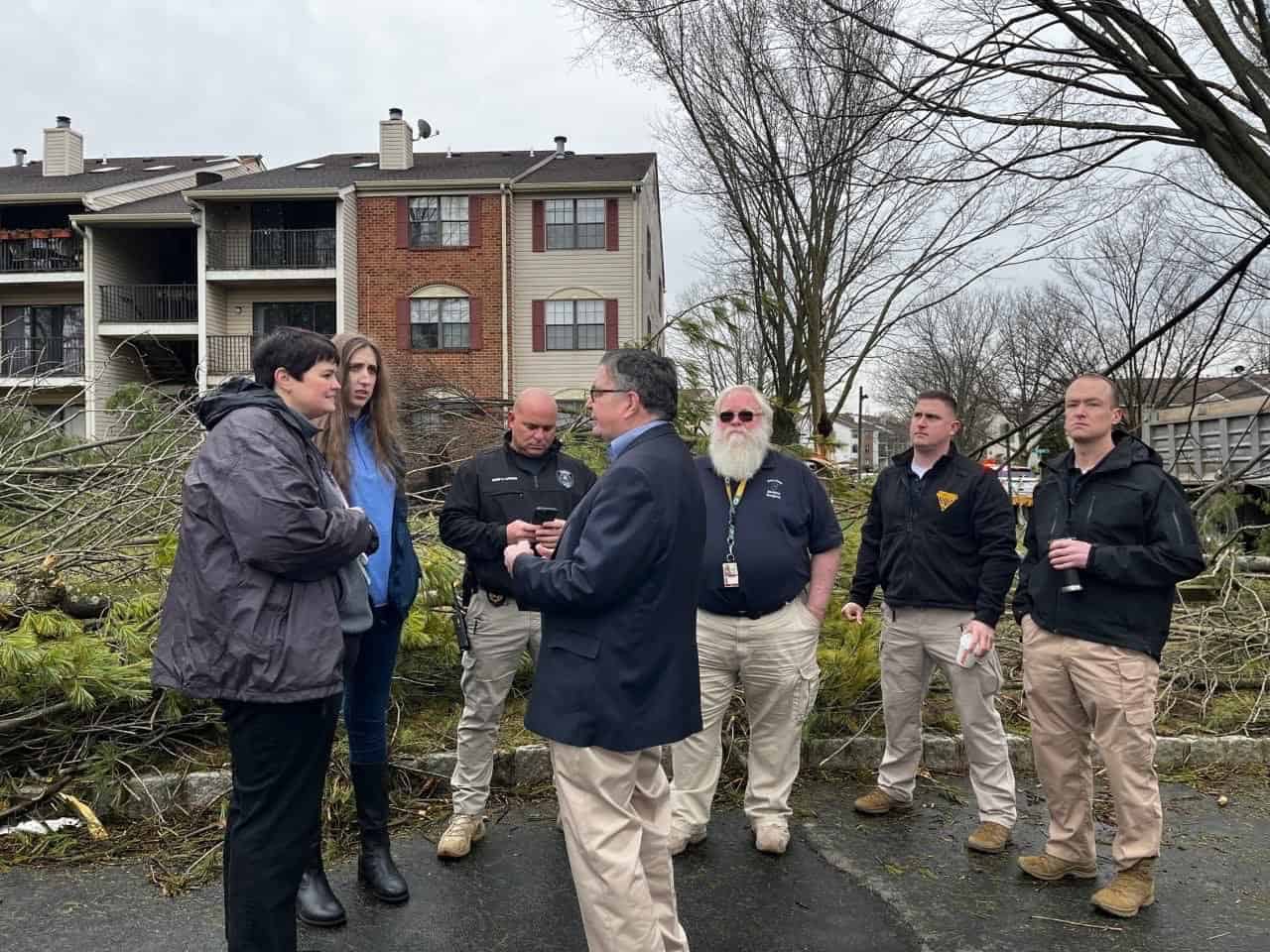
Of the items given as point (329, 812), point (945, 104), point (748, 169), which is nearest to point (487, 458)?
point (329, 812)

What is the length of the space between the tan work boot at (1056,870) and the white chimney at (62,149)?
38257 millimetres

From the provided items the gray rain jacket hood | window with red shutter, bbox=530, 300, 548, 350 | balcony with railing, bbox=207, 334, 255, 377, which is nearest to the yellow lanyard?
the gray rain jacket hood

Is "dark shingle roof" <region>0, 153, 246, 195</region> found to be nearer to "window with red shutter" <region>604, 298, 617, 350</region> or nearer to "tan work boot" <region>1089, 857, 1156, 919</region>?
"window with red shutter" <region>604, 298, 617, 350</region>

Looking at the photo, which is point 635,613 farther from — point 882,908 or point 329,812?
point 329,812

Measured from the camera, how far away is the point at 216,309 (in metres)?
29.0

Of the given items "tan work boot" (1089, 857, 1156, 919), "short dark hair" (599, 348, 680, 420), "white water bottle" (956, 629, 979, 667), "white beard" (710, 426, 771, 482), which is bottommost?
"tan work boot" (1089, 857, 1156, 919)

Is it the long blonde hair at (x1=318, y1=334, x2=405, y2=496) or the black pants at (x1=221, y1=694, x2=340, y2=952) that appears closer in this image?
the black pants at (x1=221, y1=694, x2=340, y2=952)

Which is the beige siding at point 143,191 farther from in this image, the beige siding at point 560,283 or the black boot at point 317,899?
the black boot at point 317,899

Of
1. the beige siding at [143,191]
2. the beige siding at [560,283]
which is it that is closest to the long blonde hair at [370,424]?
the beige siding at [560,283]

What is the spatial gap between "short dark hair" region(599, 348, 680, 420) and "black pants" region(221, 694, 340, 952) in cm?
139

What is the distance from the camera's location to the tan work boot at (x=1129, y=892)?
3.85 metres

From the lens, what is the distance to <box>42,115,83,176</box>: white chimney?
3316 centimetres

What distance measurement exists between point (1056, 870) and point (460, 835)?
263 centimetres

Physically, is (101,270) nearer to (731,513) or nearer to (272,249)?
(272,249)
